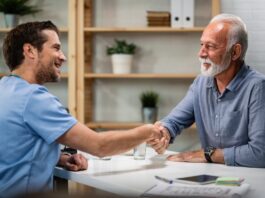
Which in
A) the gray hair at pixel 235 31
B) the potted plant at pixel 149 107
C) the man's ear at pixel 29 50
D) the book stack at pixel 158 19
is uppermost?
the book stack at pixel 158 19

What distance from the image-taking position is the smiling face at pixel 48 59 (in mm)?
1512

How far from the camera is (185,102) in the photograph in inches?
80.4

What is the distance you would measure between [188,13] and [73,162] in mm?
2056

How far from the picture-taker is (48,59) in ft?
5.06

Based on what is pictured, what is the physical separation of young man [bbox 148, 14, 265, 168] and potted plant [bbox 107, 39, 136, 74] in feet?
4.43

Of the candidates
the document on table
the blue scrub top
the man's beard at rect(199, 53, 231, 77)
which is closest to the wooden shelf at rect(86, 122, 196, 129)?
the man's beard at rect(199, 53, 231, 77)

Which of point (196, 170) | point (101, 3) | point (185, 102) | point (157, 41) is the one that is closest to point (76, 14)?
point (101, 3)

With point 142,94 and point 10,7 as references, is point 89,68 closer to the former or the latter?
point 142,94

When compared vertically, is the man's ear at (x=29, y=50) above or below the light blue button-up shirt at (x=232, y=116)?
above

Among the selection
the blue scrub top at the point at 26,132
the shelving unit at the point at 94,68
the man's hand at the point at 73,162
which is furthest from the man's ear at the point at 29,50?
the shelving unit at the point at 94,68

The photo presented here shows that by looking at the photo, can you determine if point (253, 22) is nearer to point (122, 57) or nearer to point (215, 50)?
point (122, 57)

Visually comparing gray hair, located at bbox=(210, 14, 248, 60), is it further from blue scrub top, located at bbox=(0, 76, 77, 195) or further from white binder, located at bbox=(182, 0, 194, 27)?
white binder, located at bbox=(182, 0, 194, 27)

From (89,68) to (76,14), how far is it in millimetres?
517

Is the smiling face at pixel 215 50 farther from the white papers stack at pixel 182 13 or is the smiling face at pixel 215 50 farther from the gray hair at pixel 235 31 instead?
the white papers stack at pixel 182 13
